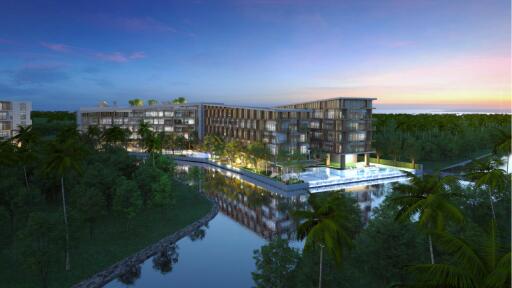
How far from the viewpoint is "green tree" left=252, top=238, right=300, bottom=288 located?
2779cm

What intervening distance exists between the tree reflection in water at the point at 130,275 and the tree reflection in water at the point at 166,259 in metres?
2.19

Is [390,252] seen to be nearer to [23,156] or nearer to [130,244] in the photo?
[130,244]

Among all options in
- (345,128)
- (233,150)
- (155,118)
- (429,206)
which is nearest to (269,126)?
(233,150)

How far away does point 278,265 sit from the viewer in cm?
2814

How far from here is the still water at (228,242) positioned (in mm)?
41781

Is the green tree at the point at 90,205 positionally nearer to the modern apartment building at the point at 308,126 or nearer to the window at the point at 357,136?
the modern apartment building at the point at 308,126

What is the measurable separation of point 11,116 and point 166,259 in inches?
4316

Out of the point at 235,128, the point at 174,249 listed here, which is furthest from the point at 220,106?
the point at 174,249

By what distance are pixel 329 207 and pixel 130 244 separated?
106 feet

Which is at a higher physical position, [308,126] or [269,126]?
[308,126]

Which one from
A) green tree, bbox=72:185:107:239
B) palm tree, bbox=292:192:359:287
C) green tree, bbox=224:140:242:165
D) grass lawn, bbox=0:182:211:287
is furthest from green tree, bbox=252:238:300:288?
green tree, bbox=224:140:242:165

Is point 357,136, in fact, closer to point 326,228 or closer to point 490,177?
point 490,177

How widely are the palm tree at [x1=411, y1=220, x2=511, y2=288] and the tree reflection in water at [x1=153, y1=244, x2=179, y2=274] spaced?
117 feet

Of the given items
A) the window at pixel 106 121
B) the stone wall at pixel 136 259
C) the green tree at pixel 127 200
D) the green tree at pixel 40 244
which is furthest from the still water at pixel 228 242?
the window at pixel 106 121
